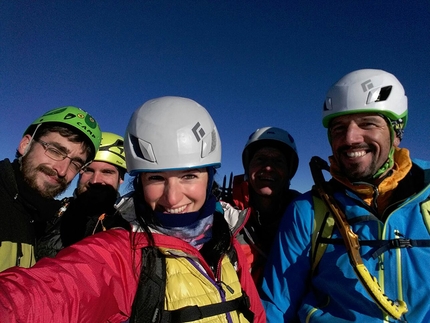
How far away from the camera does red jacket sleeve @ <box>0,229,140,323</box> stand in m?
1.41

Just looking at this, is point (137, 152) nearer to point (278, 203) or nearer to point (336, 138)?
point (336, 138)

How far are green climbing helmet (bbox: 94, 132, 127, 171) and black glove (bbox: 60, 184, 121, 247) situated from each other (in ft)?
1.96

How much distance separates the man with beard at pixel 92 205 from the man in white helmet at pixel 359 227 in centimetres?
237

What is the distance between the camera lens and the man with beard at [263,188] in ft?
14.6

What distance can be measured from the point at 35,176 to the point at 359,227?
4549mm

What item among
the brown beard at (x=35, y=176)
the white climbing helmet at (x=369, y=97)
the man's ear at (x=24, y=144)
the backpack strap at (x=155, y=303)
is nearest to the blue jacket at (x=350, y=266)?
the white climbing helmet at (x=369, y=97)

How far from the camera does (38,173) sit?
4.10 meters

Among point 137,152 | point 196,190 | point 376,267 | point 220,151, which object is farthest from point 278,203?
point 137,152

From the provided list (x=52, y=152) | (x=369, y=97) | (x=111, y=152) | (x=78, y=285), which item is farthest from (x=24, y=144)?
(x=369, y=97)

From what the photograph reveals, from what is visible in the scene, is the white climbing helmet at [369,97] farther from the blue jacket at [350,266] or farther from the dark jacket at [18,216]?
the dark jacket at [18,216]

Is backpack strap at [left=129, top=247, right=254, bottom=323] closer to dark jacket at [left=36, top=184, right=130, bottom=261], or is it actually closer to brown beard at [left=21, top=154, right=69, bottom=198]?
dark jacket at [left=36, top=184, right=130, bottom=261]

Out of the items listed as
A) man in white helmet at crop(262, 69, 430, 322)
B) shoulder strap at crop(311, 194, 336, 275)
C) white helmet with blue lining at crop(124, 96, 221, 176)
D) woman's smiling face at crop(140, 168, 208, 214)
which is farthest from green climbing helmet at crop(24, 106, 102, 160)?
shoulder strap at crop(311, 194, 336, 275)

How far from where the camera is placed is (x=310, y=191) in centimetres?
405

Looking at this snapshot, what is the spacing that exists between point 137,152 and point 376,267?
3.01 m
